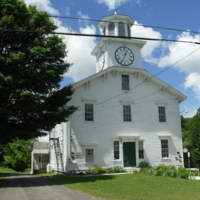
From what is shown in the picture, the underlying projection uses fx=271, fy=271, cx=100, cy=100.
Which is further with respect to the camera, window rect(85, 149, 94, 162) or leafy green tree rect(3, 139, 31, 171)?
leafy green tree rect(3, 139, 31, 171)

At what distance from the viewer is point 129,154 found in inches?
937

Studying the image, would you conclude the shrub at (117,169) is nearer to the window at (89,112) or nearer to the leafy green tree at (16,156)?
the window at (89,112)

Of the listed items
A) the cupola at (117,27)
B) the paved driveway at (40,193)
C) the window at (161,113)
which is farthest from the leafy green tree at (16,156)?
the paved driveway at (40,193)

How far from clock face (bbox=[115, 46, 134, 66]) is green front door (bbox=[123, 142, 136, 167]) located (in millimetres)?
7801

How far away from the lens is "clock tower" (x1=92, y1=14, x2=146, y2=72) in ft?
85.7

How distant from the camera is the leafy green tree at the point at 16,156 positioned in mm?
42000

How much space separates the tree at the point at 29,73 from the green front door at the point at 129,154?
7.91 m

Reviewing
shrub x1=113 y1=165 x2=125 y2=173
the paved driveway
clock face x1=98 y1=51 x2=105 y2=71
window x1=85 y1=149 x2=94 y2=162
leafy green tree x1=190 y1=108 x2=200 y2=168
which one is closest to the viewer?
the paved driveway

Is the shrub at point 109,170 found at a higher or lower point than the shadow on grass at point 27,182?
higher

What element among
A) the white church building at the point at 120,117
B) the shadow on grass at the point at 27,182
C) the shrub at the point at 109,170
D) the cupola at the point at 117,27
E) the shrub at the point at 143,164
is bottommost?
the shadow on grass at the point at 27,182

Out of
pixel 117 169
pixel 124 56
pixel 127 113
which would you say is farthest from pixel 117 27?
pixel 117 169

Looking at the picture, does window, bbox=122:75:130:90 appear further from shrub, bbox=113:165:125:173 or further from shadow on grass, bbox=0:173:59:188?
shadow on grass, bbox=0:173:59:188

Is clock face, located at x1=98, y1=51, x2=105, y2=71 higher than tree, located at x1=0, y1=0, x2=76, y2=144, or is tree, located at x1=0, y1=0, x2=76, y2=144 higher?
clock face, located at x1=98, y1=51, x2=105, y2=71

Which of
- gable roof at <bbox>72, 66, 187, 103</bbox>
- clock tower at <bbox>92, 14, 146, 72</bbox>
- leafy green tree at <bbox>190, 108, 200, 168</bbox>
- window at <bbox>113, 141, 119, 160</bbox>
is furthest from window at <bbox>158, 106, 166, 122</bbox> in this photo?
window at <bbox>113, 141, 119, 160</bbox>
